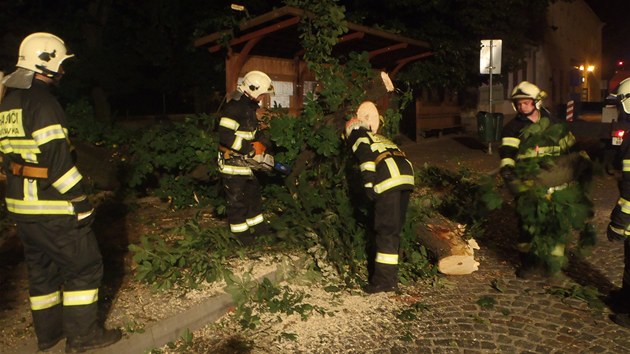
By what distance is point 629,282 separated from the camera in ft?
15.3

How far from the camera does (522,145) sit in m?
5.41

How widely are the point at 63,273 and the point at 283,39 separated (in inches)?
262

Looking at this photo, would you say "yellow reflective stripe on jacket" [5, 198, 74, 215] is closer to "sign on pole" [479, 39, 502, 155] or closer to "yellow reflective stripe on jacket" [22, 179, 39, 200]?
"yellow reflective stripe on jacket" [22, 179, 39, 200]

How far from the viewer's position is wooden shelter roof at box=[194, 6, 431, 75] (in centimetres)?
889

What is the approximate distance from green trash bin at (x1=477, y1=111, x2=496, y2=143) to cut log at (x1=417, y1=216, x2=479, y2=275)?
9.54 metres

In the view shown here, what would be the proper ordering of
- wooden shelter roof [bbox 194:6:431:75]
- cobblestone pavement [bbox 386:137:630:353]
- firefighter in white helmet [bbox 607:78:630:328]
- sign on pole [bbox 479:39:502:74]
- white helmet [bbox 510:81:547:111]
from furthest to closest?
1. sign on pole [bbox 479:39:502:74]
2. wooden shelter roof [bbox 194:6:431:75]
3. white helmet [bbox 510:81:547:111]
4. firefighter in white helmet [bbox 607:78:630:328]
5. cobblestone pavement [bbox 386:137:630:353]

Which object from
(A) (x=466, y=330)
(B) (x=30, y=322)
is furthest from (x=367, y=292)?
(B) (x=30, y=322)

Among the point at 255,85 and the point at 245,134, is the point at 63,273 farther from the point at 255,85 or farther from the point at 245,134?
the point at 255,85

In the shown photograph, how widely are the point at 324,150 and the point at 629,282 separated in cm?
333

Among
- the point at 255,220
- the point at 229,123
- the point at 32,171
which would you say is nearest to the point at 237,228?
the point at 255,220

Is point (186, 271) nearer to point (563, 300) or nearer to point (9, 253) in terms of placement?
point (9, 253)

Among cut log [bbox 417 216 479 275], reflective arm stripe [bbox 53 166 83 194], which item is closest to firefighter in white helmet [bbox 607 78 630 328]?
cut log [bbox 417 216 479 275]

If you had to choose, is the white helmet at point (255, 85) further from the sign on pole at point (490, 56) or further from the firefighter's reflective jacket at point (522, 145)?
the sign on pole at point (490, 56)

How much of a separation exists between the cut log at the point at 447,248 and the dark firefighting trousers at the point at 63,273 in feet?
11.1
